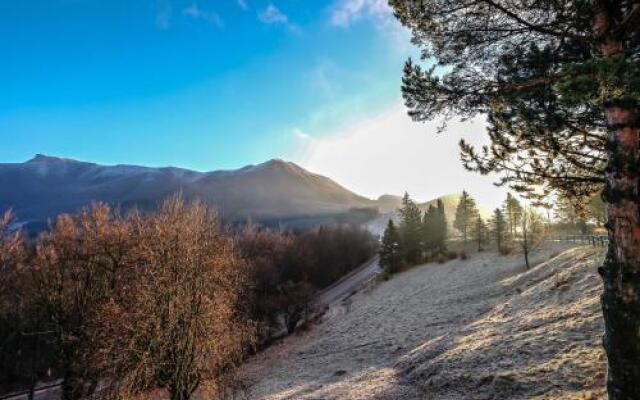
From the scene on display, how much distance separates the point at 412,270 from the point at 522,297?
34.4 m

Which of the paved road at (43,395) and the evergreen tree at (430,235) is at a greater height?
the evergreen tree at (430,235)

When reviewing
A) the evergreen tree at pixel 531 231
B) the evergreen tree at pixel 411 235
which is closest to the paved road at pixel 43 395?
the evergreen tree at pixel 531 231

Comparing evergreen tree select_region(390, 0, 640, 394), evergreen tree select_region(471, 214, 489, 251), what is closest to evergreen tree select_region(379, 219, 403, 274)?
evergreen tree select_region(471, 214, 489, 251)

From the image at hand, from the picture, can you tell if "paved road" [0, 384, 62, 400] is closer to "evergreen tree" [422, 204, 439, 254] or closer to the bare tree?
the bare tree

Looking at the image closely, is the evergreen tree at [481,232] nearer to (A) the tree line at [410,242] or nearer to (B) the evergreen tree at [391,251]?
(A) the tree line at [410,242]

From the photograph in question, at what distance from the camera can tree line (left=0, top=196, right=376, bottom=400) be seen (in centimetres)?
1568

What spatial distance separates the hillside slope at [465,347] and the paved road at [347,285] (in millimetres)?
15794

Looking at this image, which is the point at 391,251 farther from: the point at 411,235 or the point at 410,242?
the point at 411,235

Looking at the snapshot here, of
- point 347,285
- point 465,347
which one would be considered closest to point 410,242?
point 347,285

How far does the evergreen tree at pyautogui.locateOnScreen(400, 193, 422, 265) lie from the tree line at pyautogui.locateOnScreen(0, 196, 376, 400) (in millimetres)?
30653

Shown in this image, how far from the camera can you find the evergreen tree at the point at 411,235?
203 ft

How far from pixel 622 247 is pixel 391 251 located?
5630cm

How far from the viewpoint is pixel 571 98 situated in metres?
5.69

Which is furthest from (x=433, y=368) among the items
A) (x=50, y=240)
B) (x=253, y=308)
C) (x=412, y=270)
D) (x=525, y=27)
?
(x=412, y=270)
